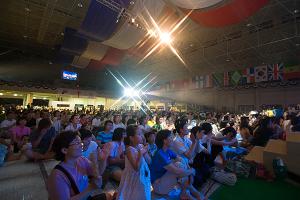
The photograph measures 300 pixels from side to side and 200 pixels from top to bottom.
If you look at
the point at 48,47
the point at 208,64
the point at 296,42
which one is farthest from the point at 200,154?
the point at 48,47

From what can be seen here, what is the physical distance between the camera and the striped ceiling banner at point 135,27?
674cm

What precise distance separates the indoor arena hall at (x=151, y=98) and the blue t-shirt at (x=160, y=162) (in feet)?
0.05

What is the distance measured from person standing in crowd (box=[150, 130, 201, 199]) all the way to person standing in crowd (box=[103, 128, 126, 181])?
29.0 inches

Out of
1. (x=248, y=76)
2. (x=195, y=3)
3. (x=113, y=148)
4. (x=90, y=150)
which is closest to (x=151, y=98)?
(x=248, y=76)

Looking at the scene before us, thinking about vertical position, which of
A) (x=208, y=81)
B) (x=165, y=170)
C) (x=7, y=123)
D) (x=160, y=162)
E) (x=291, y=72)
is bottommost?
(x=165, y=170)

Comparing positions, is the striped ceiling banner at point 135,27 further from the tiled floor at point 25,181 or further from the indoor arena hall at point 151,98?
the tiled floor at point 25,181

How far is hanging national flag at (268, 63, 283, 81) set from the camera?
14.7m

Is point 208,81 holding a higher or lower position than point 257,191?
higher

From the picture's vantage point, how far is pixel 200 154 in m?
3.55

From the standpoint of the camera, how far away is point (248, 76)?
16547 millimetres

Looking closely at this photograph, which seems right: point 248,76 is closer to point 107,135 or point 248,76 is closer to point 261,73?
point 261,73

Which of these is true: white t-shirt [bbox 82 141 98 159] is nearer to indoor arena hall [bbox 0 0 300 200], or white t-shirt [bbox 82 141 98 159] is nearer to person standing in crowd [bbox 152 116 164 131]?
indoor arena hall [bbox 0 0 300 200]

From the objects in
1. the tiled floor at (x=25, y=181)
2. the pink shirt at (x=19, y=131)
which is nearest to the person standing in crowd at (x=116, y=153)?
the tiled floor at (x=25, y=181)

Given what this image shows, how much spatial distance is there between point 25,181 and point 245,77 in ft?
57.1
